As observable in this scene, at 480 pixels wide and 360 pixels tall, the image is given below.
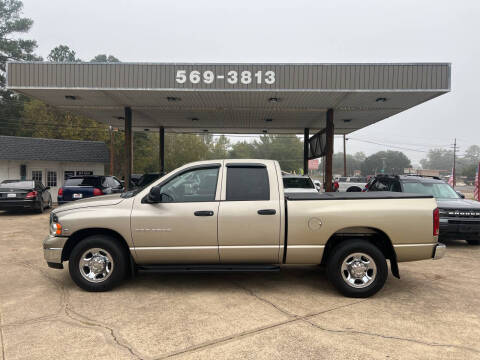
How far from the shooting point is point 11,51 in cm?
4000

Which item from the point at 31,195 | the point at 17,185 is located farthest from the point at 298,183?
the point at 17,185

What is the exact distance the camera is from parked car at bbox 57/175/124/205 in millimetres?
10836

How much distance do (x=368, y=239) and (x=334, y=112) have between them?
1089cm

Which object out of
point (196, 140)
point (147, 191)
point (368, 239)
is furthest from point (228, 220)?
point (196, 140)

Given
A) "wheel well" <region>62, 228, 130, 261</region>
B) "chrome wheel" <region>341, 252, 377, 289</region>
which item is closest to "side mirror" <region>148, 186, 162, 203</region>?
"wheel well" <region>62, 228, 130, 261</region>

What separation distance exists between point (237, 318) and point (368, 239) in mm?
2290

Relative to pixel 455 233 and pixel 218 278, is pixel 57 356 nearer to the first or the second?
pixel 218 278

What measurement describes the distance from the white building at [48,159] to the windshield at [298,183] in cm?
1606

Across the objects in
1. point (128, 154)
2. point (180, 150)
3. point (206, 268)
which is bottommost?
point (206, 268)

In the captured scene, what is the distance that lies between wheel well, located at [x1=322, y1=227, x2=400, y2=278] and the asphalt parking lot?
20.5 inches

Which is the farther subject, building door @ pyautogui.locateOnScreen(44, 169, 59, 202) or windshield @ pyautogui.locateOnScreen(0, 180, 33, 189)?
building door @ pyautogui.locateOnScreen(44, 169, 59, 202)

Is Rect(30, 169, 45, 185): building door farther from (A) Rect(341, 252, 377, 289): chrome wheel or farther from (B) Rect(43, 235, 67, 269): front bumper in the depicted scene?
(A) Rect(341, 252, 377, 289): chrome wheel

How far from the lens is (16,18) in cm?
4203

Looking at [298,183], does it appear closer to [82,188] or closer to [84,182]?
[82,188]
